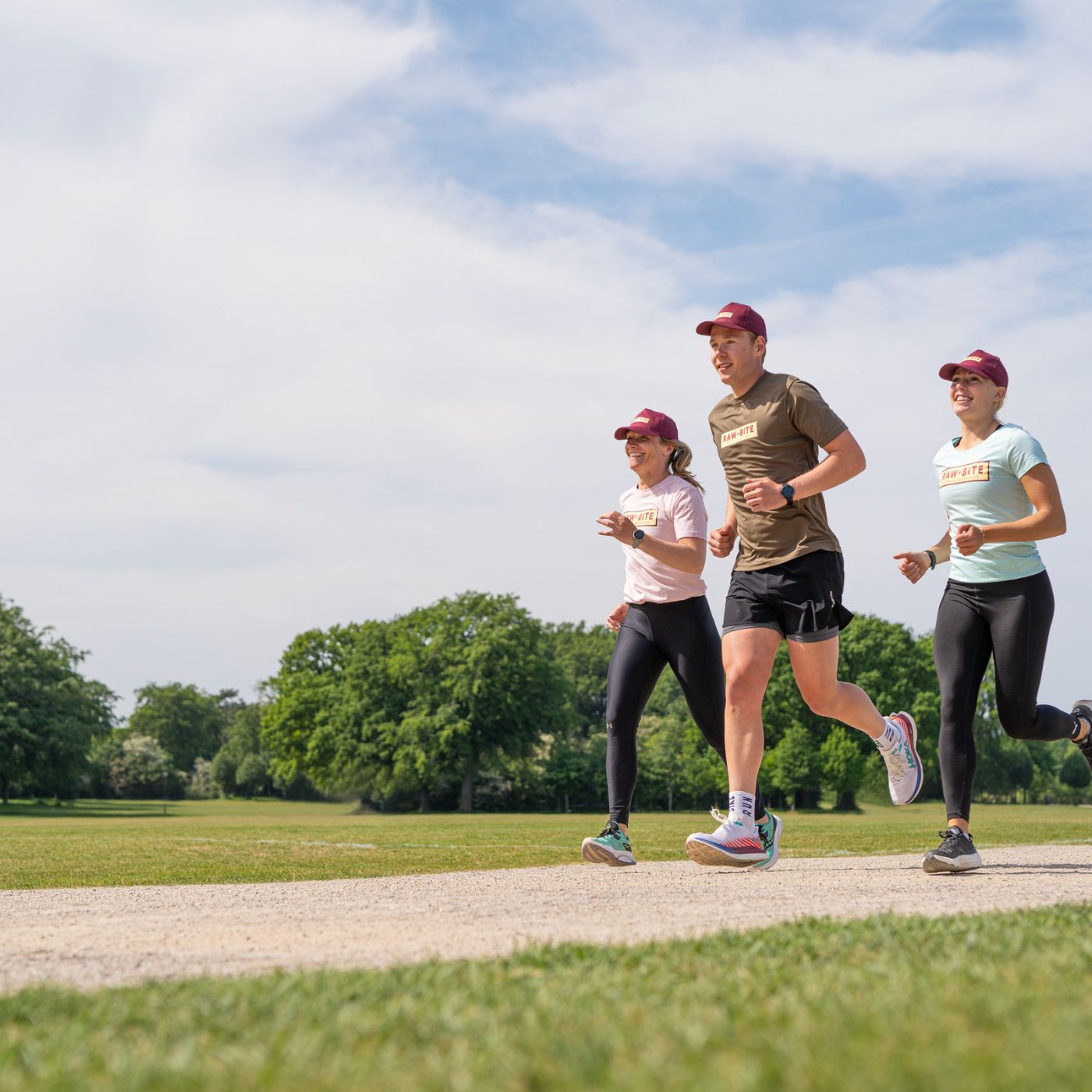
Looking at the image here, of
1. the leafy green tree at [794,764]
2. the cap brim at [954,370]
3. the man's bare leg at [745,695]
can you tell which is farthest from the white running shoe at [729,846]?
the leafy green tree at [794,764]

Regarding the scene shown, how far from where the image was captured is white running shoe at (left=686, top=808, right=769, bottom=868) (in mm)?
6641

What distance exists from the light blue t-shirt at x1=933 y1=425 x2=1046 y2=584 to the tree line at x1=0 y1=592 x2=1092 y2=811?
46160 millimetres

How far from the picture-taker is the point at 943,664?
714 centimetres

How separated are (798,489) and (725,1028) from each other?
15.4 ft

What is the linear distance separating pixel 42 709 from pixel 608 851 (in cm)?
4941

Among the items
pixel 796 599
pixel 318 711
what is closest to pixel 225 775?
pixel 318 711

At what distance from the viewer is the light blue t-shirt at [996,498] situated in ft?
22.9

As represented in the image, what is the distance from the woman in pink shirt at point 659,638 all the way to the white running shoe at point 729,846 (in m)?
0.77

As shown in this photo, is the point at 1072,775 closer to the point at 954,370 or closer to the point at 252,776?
the point at 252,776

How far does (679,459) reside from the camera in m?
8.16

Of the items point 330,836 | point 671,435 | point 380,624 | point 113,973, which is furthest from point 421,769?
point 113,973

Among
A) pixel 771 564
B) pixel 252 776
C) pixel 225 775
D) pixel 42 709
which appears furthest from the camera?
pixel 225 775

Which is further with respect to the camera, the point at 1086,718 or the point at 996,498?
the point at 1086,718

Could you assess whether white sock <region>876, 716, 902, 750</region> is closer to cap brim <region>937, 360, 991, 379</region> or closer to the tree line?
cap brim <region>937, 360, 991, 379</region>
